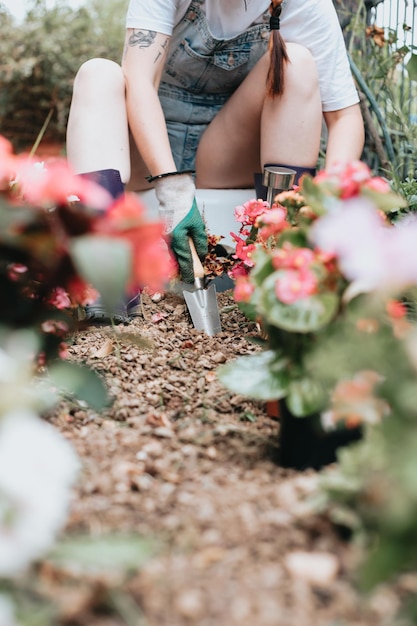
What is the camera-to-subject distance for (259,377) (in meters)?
0.83

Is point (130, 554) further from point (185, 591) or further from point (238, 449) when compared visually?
point (238, 449)

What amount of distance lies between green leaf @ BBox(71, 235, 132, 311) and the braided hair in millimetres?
1270

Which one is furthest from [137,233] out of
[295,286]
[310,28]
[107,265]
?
[310,28]

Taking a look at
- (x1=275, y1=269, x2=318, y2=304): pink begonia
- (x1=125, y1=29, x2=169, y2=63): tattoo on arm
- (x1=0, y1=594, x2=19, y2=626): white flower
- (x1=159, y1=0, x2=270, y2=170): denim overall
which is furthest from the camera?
(x1=159, y1=0, x2=270, y2=170): denim overall

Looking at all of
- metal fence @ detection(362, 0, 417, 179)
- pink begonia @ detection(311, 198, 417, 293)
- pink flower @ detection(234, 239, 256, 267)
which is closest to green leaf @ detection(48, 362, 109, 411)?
pink begonia @ detection(311, 198, 417, 293)

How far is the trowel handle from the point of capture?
1667 mm

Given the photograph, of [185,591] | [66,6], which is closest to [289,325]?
[185,591]

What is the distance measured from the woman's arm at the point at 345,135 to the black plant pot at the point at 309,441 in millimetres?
1145

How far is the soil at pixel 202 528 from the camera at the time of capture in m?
0.55

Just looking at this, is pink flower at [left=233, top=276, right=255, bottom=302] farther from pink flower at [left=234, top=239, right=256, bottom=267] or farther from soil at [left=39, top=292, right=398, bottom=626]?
pink flower at [left=234, top=239, right=256, bottom=267]

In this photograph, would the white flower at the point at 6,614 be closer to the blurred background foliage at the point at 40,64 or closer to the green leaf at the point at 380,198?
the green leaf at the point at 380,198

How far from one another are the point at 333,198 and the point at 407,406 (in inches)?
12.6

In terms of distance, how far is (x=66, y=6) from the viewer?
5164mm

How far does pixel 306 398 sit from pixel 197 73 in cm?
148
